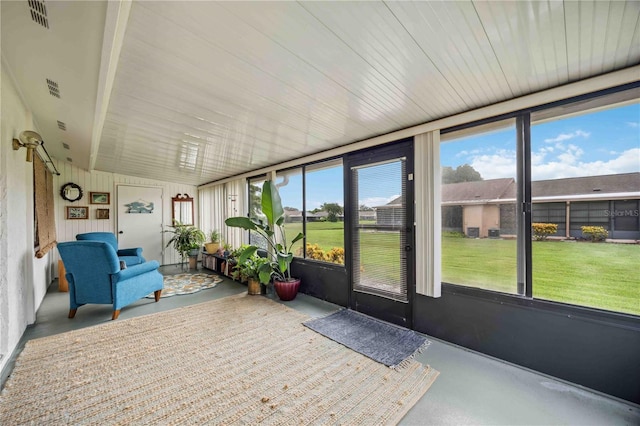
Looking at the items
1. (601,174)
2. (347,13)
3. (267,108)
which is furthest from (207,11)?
(601,174)

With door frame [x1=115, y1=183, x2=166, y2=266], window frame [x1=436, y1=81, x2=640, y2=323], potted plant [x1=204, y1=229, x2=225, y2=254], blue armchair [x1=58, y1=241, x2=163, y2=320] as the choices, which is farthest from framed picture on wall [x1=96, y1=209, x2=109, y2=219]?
window frame [x1=436, y1=81, x2=640, y2=323]

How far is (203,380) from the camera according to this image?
6.70ft

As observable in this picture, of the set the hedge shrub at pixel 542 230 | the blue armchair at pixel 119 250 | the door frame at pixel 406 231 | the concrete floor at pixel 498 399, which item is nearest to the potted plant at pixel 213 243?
the blue armchair at pixel 119 250

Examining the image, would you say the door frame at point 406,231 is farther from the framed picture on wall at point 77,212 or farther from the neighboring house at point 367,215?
the framed picture on wall at point 77,212

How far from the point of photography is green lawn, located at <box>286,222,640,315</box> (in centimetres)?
187

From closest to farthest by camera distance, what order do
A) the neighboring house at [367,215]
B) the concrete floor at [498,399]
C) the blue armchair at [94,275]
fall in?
the concrete floor at [498,399]
the blue armchair at [94,275]
the neighboring house at [367,215]

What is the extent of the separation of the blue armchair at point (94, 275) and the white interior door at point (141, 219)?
3339 mm

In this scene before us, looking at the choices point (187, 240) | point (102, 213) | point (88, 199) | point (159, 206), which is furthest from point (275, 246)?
point (88, 199)

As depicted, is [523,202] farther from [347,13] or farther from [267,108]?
[267,108]

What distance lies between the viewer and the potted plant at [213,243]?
617 cm

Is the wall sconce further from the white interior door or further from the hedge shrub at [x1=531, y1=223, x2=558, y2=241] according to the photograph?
the hedge shrub at [x1=531, y1=223, x2=558, y2=241]

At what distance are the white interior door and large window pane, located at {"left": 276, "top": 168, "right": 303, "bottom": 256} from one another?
3957mm

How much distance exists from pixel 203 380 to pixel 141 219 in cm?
582

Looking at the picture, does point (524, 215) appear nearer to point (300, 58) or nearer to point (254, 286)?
point (300, 58)
